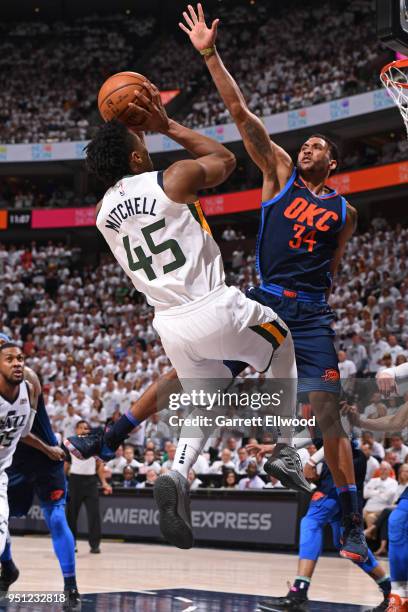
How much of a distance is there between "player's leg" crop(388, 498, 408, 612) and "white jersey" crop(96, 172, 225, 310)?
9.16 ft

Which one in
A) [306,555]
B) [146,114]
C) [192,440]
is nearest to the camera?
[146,114]

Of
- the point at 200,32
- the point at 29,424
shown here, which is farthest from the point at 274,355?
the point at 29,424

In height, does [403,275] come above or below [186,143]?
above

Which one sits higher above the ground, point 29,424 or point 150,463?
point 29,424

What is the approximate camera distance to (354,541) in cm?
573

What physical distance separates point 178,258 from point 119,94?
110 cm

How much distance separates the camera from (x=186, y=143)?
5.17 metres

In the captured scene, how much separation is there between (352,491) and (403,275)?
14.5m

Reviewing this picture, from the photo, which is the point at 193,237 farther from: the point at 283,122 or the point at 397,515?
the point at 283,122

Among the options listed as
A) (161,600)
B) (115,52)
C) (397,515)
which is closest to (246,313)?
(397,515)

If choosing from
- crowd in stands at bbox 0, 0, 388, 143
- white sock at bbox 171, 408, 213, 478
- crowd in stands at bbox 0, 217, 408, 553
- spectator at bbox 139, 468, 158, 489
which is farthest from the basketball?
crowd in stands at bbox 0, 0, 388, 143

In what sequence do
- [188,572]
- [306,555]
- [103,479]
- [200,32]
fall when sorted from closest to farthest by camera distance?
[200,32], [306,555], [188,572], [103,479]

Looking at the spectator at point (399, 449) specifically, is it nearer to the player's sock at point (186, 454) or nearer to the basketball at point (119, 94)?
the player's sock at point (186, 454)

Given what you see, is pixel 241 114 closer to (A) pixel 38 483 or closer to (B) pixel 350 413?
(B) pixel 350 413
